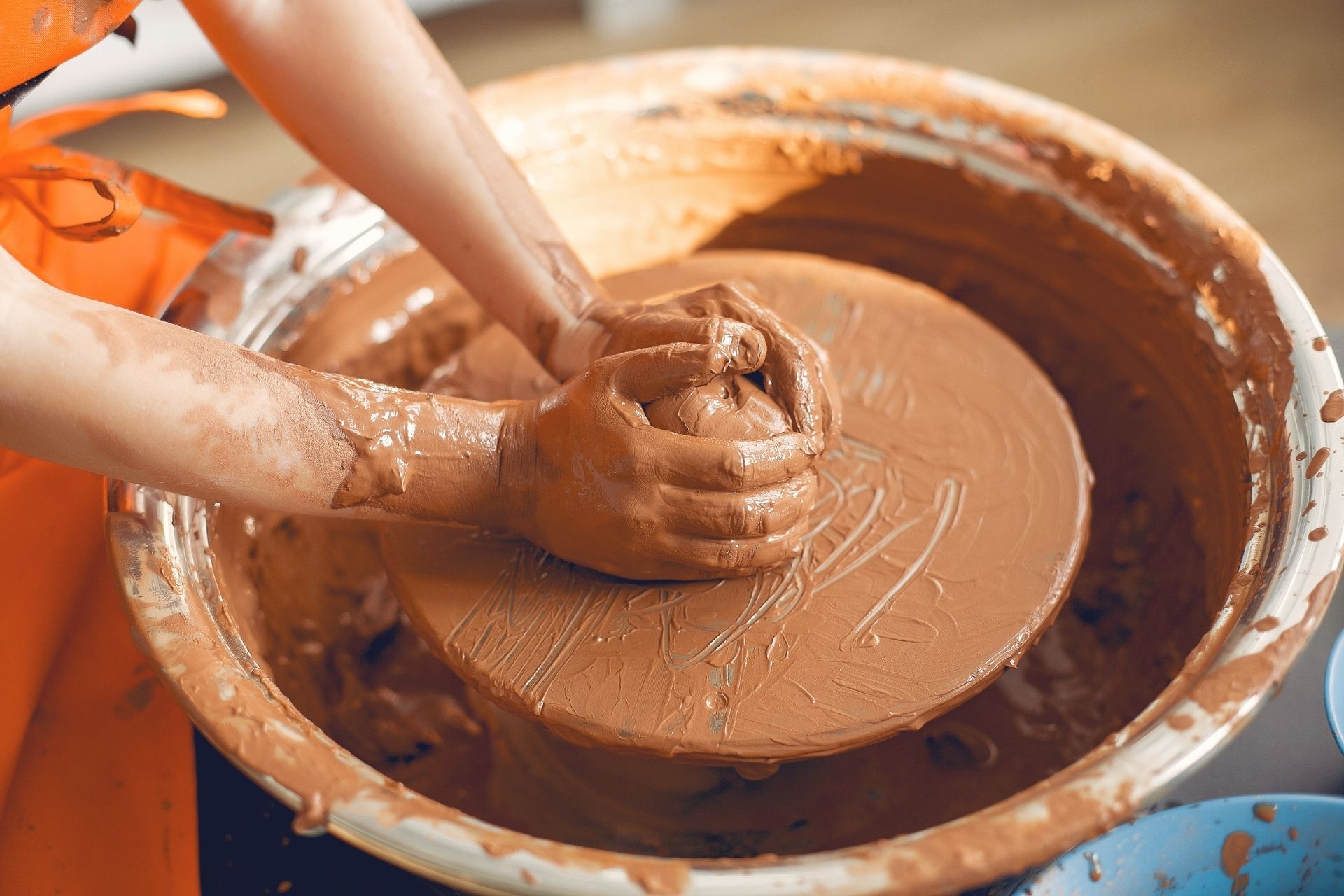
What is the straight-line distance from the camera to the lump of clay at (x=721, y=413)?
1191 mm

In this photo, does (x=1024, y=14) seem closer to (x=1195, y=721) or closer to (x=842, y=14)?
(x=842, y=14)

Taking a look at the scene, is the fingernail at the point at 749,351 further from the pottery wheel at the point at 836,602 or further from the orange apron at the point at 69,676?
the orange apron at the point at 69,676

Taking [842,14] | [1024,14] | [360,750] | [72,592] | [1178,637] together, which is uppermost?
[1024,14]

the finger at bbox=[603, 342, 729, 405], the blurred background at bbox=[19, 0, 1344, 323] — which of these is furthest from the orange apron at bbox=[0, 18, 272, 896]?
the blurred background at bbox=[19, 0, 1344, 323]

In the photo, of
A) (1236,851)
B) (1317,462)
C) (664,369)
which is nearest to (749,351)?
(664,369)

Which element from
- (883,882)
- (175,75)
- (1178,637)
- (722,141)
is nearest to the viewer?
(883,882)

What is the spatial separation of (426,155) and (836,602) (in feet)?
2.48

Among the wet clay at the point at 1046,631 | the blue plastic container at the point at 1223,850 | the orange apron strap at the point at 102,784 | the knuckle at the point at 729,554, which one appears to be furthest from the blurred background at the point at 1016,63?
the orange apron strap at the point at 102,784

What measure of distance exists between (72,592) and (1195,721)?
1.22m

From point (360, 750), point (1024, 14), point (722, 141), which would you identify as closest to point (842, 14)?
point (1024, 14)

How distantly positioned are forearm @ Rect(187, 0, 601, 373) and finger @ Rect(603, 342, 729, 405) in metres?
0.27

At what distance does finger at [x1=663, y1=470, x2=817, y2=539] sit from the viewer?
113 cm

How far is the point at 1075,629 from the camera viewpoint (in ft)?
5.41

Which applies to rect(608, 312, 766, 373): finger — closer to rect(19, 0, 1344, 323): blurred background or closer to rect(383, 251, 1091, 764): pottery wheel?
rect(383, 251, 1091, 764): pottery wheel
